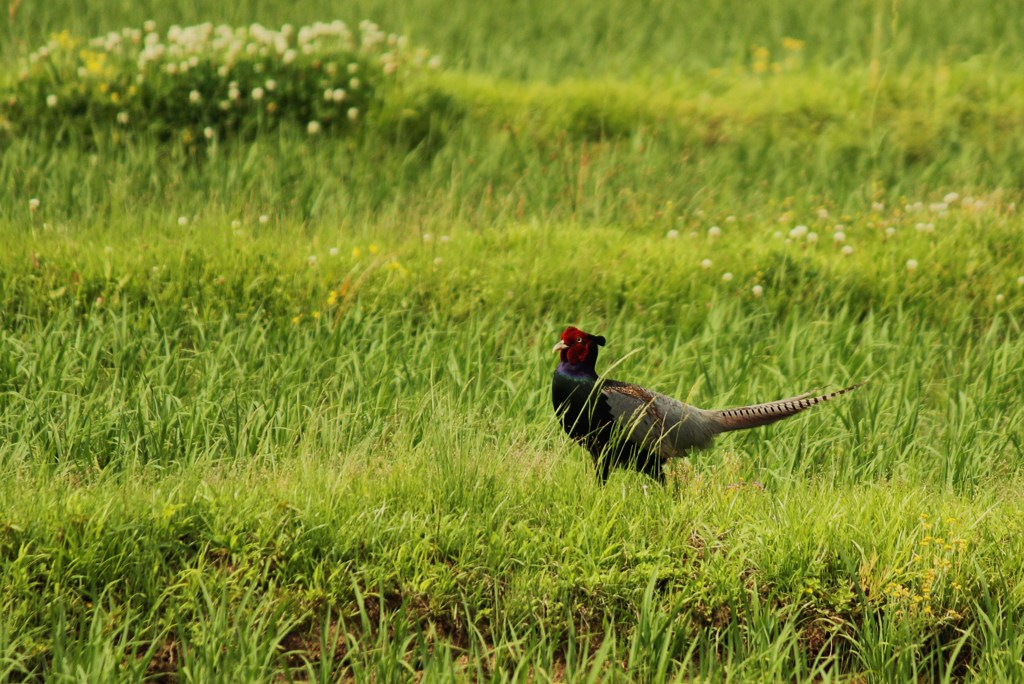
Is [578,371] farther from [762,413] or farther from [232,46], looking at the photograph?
[232,46]

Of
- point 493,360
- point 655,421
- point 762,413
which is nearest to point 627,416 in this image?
point 655,421

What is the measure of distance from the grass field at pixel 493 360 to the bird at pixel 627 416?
14 centimetres

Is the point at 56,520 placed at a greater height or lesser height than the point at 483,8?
lesser

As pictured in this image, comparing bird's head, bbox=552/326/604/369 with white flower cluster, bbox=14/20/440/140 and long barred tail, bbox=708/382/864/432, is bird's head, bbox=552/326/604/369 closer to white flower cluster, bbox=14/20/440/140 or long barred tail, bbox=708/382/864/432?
long barred tail, bbox=708/382/864/432

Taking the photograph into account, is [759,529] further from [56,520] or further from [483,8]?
[483,8]

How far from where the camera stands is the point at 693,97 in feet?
32.8

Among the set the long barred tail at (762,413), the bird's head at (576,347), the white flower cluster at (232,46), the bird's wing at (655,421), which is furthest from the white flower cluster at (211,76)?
the long barred tail at (762,413)

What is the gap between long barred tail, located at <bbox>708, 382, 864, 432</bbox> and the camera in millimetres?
4227

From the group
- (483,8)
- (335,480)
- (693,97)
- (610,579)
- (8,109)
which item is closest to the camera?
(610,579)

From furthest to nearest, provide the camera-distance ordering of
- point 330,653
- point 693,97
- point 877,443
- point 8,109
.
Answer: point 693,97 → point 8,109 → point 877,443 → point 330,653

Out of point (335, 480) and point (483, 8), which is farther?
point (483, 8)

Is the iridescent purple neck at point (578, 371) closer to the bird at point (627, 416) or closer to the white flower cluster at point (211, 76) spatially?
the bird at point (627, 416)

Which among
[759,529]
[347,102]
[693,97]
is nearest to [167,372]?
[759,529]

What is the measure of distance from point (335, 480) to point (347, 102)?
5292mm
